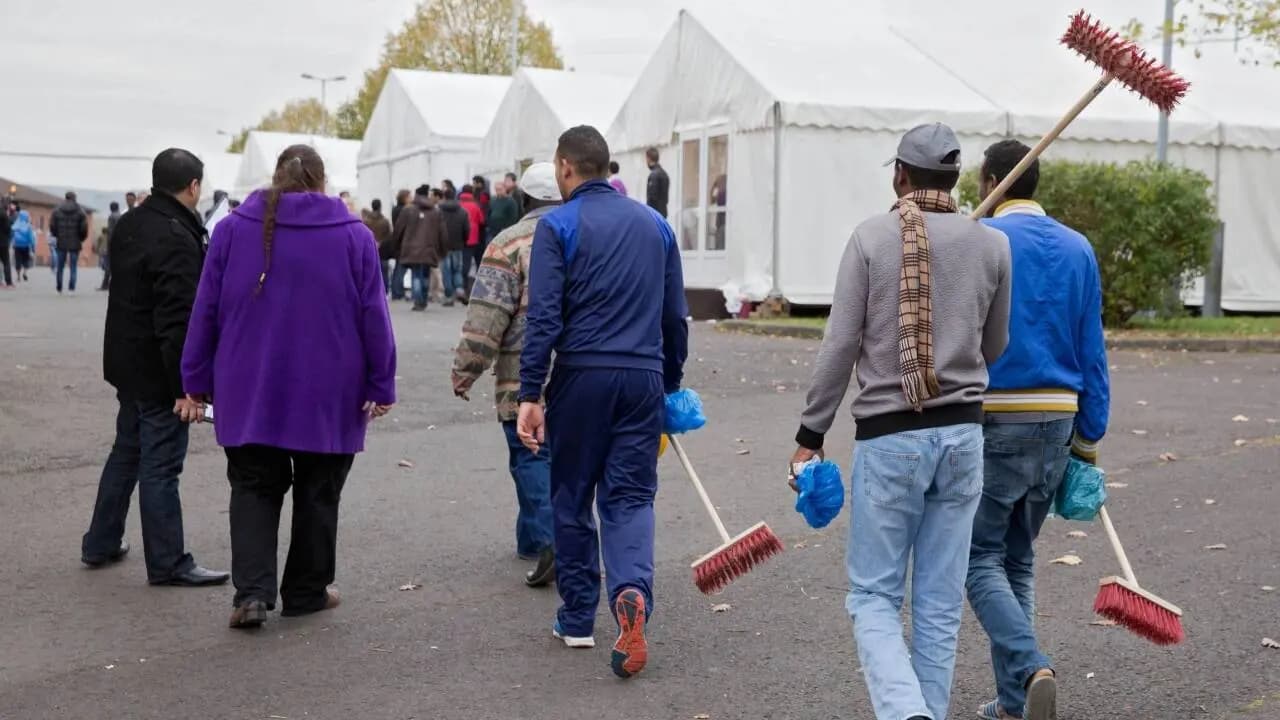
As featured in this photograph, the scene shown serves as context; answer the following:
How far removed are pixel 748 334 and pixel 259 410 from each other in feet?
46.3

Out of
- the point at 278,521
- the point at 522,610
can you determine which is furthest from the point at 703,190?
the point at 278,521

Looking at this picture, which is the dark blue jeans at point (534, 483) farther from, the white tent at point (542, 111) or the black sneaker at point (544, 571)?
the white tent at point (542, 111)

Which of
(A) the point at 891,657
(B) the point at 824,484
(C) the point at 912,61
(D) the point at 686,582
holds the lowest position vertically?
(D) the point at 686,582

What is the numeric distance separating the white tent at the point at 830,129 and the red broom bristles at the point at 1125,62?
16339mm

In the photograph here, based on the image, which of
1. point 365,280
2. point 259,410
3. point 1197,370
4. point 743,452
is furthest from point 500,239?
point 1197,370

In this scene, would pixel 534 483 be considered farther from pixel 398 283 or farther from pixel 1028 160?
pixel 398 283

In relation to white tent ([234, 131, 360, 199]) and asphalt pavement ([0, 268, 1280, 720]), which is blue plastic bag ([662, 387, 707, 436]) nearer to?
asphalt pavement ([0, 268, 1280, 720])

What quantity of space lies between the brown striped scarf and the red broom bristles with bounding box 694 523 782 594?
1260 mm

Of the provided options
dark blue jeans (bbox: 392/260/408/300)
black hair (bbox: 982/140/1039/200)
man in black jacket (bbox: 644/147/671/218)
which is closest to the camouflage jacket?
black hair (bbox: 982/140/1039/200)

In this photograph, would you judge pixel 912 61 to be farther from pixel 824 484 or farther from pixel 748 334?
pixel 824 484

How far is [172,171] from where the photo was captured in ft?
21.0

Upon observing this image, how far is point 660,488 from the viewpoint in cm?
881

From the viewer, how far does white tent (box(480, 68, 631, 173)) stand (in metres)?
28.8

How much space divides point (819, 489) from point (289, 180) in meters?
2.67
